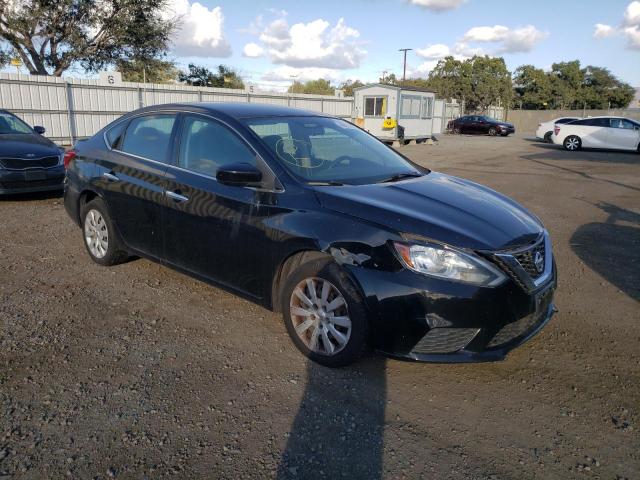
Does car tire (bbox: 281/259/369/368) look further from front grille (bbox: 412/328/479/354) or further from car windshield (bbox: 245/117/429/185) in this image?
car windshield (bbox: 245/117/429/185)

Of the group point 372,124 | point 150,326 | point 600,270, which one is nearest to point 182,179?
point 150,326

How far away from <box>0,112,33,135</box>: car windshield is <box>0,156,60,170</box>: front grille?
1.15 metres

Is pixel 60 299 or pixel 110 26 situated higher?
pixel 110 26

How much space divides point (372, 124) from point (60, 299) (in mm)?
22084

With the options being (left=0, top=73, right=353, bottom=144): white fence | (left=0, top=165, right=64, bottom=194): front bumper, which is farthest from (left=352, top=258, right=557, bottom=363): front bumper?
(left=0, top=73, right=353, bottom=144): white fence

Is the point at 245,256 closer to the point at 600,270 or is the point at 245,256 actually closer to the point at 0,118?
the point at 600,270

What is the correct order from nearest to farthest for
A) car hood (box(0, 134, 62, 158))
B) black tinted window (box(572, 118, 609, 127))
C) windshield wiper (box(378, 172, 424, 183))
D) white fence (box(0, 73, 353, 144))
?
windshield wiper (box(378, 172, 424, 183)) → car hood (box(0, 134, 62, 158)) → white fence (box(0, 73, 353, 144)) → black tinted window (box(572, 118, 609, 127))

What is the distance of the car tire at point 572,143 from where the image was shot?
898 inches

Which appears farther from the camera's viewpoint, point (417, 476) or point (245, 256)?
point (245, 256)

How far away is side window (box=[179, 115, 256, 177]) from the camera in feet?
12.5

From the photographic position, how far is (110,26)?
82.3 feet

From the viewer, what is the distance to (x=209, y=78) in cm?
4572

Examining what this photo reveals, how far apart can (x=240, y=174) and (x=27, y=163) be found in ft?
20.8

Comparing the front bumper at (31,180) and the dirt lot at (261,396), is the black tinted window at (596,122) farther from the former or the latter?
the front bumper at (31,180)
